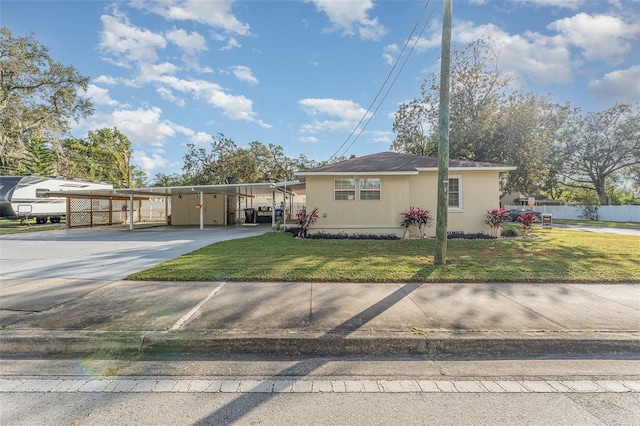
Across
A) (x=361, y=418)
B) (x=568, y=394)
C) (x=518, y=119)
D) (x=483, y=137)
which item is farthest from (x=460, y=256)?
(x=518, y=119)

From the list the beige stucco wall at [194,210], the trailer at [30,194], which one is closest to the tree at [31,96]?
the trailer at [30,194]

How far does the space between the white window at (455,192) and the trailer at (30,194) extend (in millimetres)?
22071

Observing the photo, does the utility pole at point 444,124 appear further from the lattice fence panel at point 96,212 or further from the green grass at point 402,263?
the lattice fence panel at point 96,212

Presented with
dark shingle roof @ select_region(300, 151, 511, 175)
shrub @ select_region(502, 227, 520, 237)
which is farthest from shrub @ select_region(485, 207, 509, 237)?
dark shingle roof @ select_region(300, 151, 511, 175)

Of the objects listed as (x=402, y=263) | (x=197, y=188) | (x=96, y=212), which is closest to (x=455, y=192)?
(x=402, y=263)

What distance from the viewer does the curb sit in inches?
144

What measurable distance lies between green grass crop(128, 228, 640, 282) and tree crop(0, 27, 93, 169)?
75.0 ft

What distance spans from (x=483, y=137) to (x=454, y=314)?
63.8 feet

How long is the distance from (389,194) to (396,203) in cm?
47

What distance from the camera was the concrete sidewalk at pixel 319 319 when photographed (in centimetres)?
369

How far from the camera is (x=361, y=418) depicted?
2518 mm

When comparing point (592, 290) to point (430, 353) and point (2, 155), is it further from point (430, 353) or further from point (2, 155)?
point (2, 155)

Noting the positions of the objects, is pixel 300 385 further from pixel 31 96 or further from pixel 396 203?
pixel 31 96

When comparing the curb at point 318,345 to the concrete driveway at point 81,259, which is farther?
the concrete driveway at point 81,259
